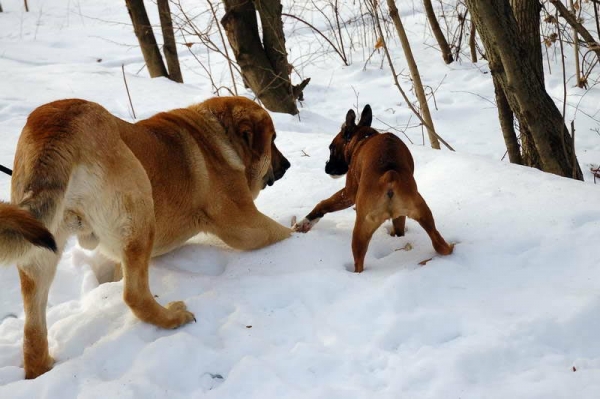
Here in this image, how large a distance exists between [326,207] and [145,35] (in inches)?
288

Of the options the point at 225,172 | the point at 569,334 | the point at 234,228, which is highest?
the point at 225,172

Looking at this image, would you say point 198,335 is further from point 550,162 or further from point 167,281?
point 550,162

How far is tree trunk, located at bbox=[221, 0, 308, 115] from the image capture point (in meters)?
8.55

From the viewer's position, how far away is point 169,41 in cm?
1070

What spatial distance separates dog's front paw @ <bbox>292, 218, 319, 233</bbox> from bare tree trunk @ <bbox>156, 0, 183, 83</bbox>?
653 centimetres

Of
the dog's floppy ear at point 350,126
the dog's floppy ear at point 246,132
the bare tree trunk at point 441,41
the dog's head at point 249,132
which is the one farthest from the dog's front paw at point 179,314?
the bare tree trunk at point 441,41

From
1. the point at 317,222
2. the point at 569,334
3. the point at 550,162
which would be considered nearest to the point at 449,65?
the point at 550,162

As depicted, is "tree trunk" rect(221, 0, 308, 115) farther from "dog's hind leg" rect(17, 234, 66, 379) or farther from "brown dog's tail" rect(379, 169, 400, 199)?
"dog's hind leg" rect(17, 234, 66, 379)

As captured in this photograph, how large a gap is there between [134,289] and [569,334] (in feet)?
7.55

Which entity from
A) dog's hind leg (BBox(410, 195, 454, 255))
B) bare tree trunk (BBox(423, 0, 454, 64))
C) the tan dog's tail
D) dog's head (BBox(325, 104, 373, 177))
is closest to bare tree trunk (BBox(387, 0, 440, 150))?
dog's head (BBox(325, 104, 373, 177))

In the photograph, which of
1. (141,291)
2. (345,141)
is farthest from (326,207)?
(141,291)

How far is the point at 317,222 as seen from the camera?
185 inches

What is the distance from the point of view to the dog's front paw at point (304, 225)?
459 centimetres

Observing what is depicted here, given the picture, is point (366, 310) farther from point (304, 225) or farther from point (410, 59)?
point (410, 59)
